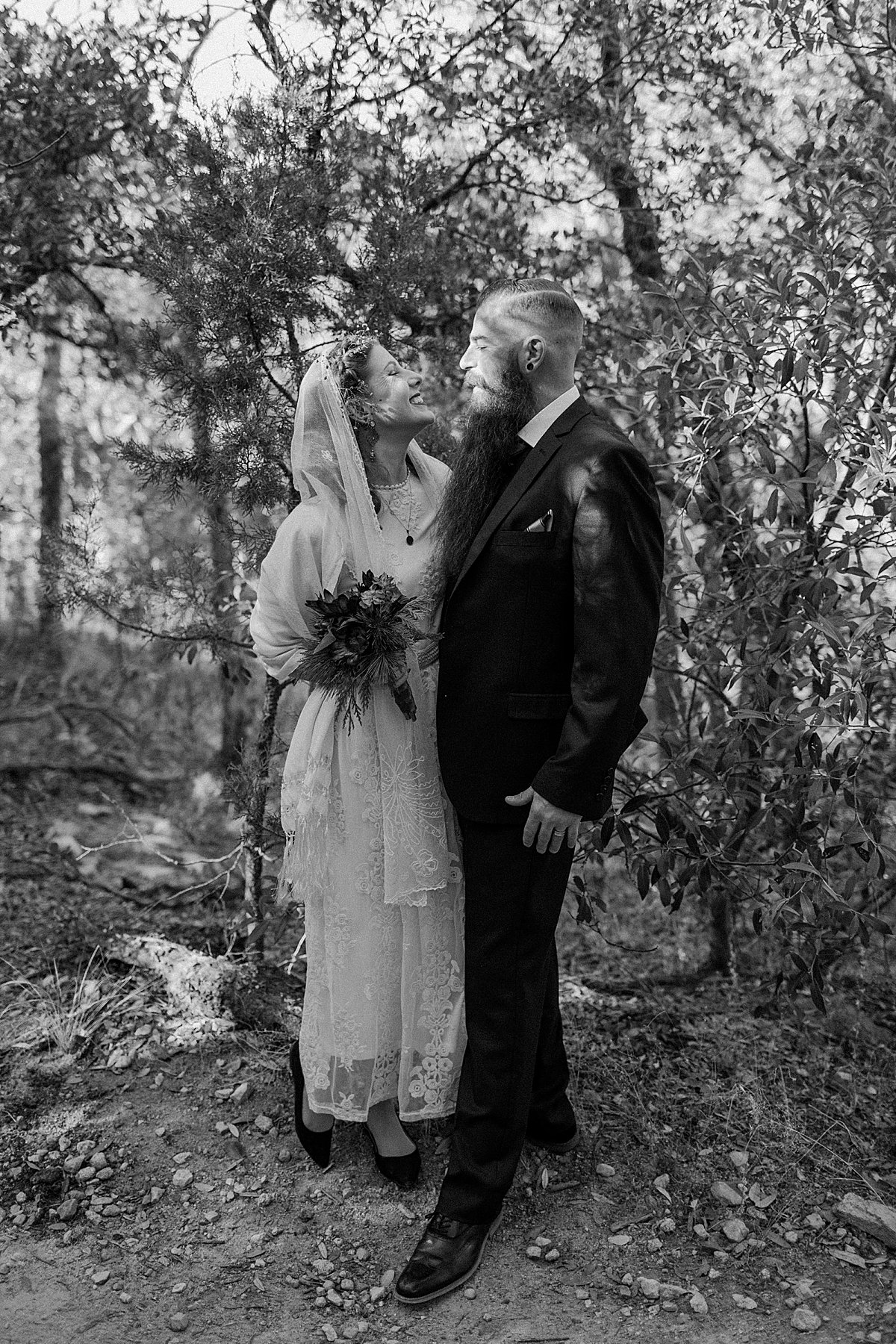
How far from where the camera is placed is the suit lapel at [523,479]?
8.04 ft

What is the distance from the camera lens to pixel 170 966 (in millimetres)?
3734

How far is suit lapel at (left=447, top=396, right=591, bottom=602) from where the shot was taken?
2.45m

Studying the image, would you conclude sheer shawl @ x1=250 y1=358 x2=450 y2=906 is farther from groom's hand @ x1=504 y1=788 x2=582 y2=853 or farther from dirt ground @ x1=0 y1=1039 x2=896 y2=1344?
dirt ground @ x1=0 y1=1039 x2=896 y2=1344

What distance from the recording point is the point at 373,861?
2.69 meters

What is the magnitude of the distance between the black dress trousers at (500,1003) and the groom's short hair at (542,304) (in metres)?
1.23

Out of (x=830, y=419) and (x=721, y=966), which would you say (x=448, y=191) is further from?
(x=721, y=966)

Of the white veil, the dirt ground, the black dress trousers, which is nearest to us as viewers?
the dirt ground

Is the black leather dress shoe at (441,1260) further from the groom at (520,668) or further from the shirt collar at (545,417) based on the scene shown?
the shirt collar at (545,417)

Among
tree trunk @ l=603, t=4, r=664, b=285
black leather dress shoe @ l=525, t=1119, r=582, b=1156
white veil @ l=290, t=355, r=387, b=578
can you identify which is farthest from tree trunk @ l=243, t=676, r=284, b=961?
tree trunk @ l=603, t=4, r=664, b=285

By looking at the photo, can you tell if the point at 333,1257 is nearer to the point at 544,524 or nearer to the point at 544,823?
the point at 544,823

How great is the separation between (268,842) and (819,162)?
9.75 ft

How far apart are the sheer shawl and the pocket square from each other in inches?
18.0

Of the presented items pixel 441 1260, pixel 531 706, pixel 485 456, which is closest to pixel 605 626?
pixel 531 706

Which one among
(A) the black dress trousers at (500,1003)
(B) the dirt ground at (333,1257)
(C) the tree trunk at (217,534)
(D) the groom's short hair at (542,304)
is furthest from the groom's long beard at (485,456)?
(B) the dirt ground at (333,1257)
